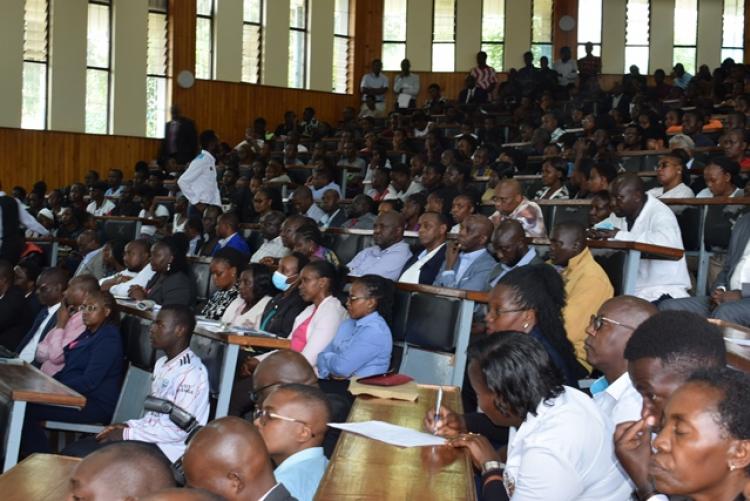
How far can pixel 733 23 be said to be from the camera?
2016 centimetres

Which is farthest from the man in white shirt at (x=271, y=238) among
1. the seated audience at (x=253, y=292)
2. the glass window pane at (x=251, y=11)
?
the glass window pane at (x=251, y=11)

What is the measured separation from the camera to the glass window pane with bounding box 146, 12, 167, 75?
56.4 feet

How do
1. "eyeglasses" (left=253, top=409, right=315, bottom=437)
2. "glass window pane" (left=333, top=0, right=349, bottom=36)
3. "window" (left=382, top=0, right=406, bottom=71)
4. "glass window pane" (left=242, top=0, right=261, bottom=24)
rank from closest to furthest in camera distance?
"eyeglasses" (left=253, top=409, right=315, bottom=437), "glass window pane" (left=242, top=0, right=261, bottom=24), "glass window pane" (left=333, top=0, right=349, bottom=36), "window" (left=382, top=0, right=406, bottom=71)

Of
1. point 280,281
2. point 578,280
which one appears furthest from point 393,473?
point 280,281

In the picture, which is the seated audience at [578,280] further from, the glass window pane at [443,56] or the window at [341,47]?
the glass window pane at [443,56]

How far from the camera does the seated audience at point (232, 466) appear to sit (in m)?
2.62

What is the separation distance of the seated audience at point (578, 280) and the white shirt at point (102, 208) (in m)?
8.42

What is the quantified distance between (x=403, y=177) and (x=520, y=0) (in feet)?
32.9

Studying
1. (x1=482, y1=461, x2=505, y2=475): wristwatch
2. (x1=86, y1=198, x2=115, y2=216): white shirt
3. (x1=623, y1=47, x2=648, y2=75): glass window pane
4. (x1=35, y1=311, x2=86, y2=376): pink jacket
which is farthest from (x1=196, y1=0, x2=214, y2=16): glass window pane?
(x1=482, y1=461, x2=505, y2=475): wristwatch

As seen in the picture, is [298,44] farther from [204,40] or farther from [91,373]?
[91,373]

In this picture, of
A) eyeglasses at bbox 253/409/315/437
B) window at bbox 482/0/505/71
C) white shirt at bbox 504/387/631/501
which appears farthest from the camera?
window at bbox 482/0/505/71

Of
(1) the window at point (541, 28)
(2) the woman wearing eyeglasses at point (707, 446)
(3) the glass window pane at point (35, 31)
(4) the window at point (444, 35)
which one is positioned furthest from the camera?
(1) the window at point (541, 28)

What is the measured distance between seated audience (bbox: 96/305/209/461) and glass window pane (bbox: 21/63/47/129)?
12.0 meters

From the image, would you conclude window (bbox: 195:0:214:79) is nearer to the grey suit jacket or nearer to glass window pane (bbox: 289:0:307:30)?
glass window pane (bbox: 289:0:307:30)
